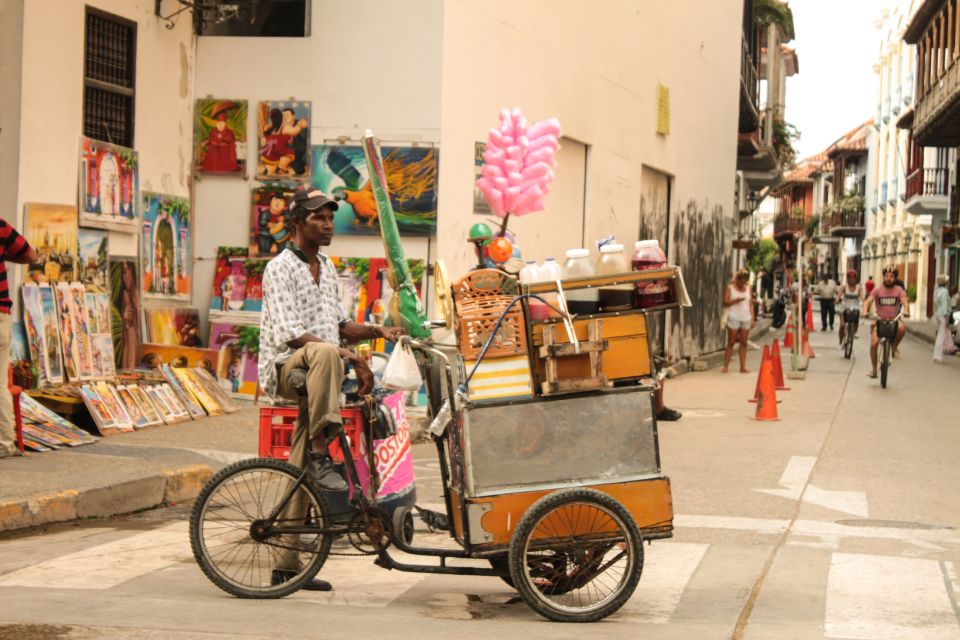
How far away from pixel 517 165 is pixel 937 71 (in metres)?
36.0

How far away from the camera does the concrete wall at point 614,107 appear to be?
13.8 metres

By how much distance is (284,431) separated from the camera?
22.0 ft

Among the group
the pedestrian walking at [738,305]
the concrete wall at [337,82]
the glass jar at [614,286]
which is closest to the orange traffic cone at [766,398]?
the concrete wall at [337,82]

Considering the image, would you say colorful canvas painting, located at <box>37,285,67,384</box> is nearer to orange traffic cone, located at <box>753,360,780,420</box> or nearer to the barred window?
the barred window

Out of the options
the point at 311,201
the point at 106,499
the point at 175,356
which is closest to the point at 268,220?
the point at 175,356

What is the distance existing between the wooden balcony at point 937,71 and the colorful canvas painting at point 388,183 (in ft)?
83.8

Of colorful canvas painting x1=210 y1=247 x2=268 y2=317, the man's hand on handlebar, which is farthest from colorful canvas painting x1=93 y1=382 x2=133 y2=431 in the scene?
the man's hand on handlebar

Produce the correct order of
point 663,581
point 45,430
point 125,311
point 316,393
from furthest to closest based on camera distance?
point 125,311 < point 45,430 < point 663,581 < point 316,393

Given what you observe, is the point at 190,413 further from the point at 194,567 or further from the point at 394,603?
the point at 394,603

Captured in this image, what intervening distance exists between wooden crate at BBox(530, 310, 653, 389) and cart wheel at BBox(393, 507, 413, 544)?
90 centimetres

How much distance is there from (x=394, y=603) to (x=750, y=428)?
8.86 meters

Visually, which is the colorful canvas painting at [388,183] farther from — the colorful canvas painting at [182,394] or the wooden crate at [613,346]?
the wooden crate at [613,346]

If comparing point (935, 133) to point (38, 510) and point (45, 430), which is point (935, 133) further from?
point (38, 510)

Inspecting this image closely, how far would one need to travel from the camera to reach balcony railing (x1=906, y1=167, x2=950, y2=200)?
51188 millimetres
